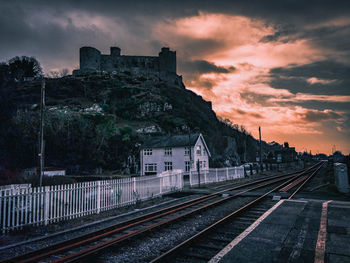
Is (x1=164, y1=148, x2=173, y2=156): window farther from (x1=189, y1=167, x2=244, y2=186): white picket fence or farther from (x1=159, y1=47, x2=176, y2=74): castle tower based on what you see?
(x1=159, y1=47, x2=176, y2=74): castle tower

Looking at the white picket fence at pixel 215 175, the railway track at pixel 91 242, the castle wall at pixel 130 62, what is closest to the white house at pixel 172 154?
the white picket fence at pixel 215 175

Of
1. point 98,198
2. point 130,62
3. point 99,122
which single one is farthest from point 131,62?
point 98,198

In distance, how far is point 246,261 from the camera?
5.53m

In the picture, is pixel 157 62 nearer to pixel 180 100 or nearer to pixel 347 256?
pixel 180 100

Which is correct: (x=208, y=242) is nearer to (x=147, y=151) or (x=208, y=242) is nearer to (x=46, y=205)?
(x=46, y=205)

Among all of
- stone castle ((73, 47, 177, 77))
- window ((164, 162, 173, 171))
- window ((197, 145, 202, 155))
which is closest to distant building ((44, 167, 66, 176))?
window ((164, 162, 173, 171))

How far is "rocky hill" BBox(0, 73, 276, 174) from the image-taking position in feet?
133

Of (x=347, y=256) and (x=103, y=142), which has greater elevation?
(x=103, y=142)

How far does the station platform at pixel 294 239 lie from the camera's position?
224 inches

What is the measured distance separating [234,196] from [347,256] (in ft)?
34.1

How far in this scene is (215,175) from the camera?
93.2ft

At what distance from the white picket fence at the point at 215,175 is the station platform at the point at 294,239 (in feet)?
46.6

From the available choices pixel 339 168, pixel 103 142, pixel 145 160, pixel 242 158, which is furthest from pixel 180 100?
pixel 339 168

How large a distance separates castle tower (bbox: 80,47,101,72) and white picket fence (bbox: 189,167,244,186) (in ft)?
371
